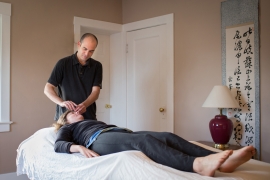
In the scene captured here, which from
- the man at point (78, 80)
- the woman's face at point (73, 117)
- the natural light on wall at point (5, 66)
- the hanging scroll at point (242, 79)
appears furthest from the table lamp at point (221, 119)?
the natural light on wall at point (5, 66)

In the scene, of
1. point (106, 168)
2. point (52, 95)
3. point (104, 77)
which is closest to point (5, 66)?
point (52, 95)

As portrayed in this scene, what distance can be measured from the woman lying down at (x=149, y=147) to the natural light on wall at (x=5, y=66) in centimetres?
99

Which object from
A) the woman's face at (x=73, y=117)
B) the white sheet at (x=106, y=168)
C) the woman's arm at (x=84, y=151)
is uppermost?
the woman's face at (x=73, y=117)

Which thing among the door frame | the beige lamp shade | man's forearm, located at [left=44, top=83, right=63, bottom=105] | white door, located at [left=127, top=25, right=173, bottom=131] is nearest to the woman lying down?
man's forearm, located at [left=44, top=83, right=63, bottom=105]

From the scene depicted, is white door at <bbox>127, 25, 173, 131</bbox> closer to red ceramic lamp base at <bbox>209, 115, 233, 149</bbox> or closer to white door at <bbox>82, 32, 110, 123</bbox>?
white door at <bbox>82, 32, 110, 123</bbox>

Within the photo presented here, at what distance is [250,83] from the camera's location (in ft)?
8.91

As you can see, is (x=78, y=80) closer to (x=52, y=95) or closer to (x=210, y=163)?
(x=52, y=95)

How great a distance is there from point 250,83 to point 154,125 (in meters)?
1.36

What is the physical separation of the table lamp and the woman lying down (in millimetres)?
992

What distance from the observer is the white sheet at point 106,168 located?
4.77 feet

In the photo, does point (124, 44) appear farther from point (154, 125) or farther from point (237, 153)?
point (237, 153)

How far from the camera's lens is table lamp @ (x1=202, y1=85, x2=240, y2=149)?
2641 millimetres

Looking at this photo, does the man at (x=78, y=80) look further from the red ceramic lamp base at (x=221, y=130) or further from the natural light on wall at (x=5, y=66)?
the red ceramic lamp base at (x=221, y=130)

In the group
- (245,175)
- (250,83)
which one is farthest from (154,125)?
(245,175)
